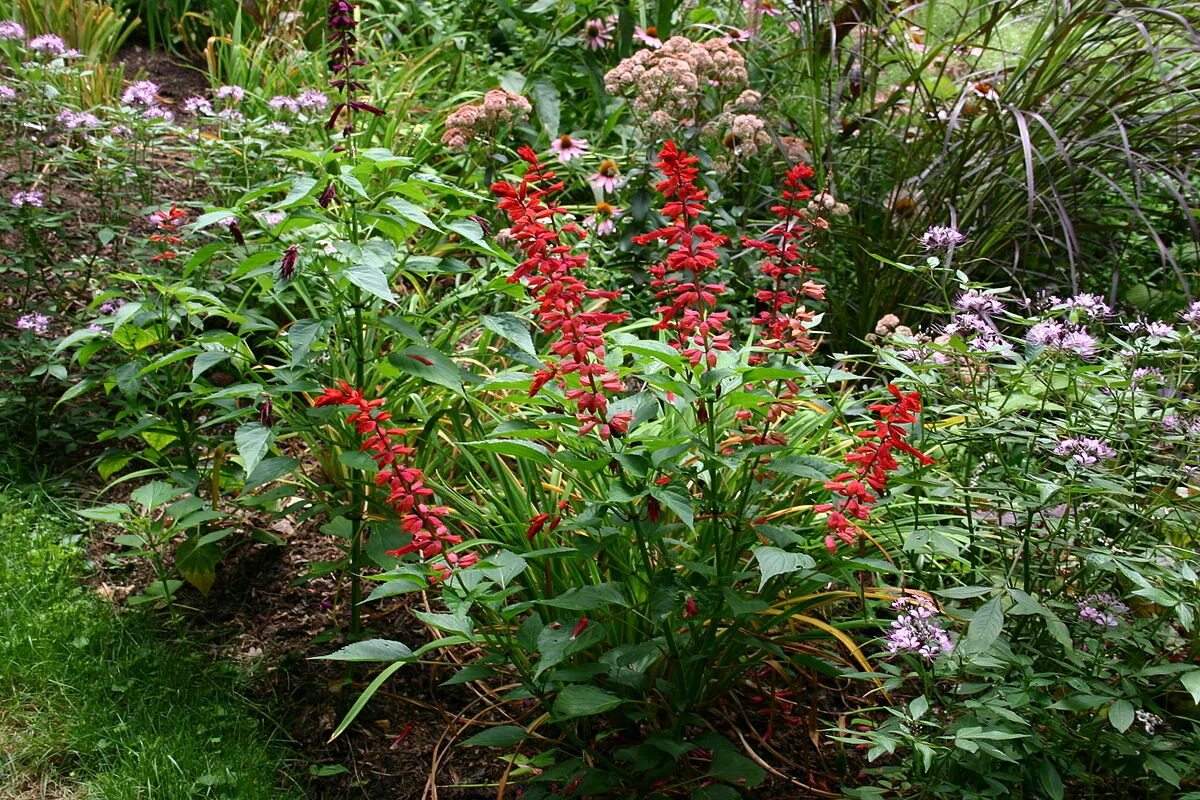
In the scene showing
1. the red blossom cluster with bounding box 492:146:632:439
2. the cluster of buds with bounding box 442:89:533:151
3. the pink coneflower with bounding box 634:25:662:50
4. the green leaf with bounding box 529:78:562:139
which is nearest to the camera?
the red blossom cluster with bounding box 492:146:632:439

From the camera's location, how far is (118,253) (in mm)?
3586

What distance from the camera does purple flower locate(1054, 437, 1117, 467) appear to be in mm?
1925

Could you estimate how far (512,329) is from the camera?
228 cm

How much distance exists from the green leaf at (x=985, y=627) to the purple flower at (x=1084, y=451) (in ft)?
1.01

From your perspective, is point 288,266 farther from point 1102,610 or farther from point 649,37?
point 649,37

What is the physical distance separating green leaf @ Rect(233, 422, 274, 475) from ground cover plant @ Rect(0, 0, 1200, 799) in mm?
11

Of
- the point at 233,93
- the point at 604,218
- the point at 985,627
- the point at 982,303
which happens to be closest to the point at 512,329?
the point at 982,303

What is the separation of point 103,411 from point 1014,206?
3272 millimetres

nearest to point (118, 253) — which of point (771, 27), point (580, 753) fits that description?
point (580, 753)

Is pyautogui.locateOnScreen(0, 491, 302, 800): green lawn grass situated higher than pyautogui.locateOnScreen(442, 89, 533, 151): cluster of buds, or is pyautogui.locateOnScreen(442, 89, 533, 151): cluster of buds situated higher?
pyautogui.locateOnScreen(442, 89, 533, 151): cluster of buds

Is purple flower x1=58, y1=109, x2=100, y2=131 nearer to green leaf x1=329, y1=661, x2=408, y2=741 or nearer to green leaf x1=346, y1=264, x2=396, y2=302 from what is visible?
green leaf x1=346, y1=264, x2=396, y2=302

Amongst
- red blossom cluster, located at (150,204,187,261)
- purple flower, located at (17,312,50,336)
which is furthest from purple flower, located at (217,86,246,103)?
purple flower, located at (17,312,50,336)

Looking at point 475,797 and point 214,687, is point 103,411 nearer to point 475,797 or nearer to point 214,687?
point 214,687

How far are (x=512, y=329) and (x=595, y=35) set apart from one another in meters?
2.77
